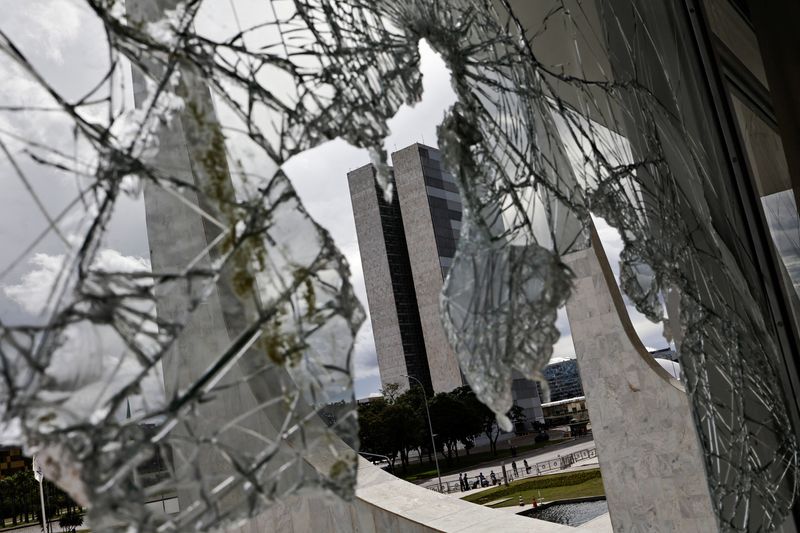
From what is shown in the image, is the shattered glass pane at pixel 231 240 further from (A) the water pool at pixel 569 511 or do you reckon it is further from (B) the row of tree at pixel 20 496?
(A) the water pool at pixel 569 511

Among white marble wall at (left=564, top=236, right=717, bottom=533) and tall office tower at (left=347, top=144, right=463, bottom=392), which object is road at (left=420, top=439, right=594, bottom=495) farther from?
white marble wall at (left=564, top=236, right=717, bottom=533)

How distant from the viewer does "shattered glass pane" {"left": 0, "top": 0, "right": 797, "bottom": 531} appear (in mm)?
391

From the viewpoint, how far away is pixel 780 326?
159 centimetres

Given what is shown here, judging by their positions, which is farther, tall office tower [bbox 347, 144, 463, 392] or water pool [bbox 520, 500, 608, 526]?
tall office tower [bbox 347, 144, 463, 392]

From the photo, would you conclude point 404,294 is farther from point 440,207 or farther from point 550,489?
point 550,489

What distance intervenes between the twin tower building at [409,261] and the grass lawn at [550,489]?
11.0 m

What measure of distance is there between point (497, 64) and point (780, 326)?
3.69ft

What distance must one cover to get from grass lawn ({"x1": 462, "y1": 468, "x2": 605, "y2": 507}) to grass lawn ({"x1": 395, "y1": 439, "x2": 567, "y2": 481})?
577cm

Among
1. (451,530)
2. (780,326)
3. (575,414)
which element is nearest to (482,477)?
(575,414)

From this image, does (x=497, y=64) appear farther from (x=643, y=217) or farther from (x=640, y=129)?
(x=640, y=129)

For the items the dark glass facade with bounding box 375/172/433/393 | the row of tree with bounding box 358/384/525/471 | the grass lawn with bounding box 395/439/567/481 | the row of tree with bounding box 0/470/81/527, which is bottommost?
the grass lawn with bounding box 395/439/567/481


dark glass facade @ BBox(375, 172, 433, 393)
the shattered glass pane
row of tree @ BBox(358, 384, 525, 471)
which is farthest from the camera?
dark glass facade @ BBox(375, 172, 433, 393)

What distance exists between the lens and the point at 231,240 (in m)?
0.48

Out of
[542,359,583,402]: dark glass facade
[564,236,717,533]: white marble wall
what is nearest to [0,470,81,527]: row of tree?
[564,236,717,533]: white marble wall
